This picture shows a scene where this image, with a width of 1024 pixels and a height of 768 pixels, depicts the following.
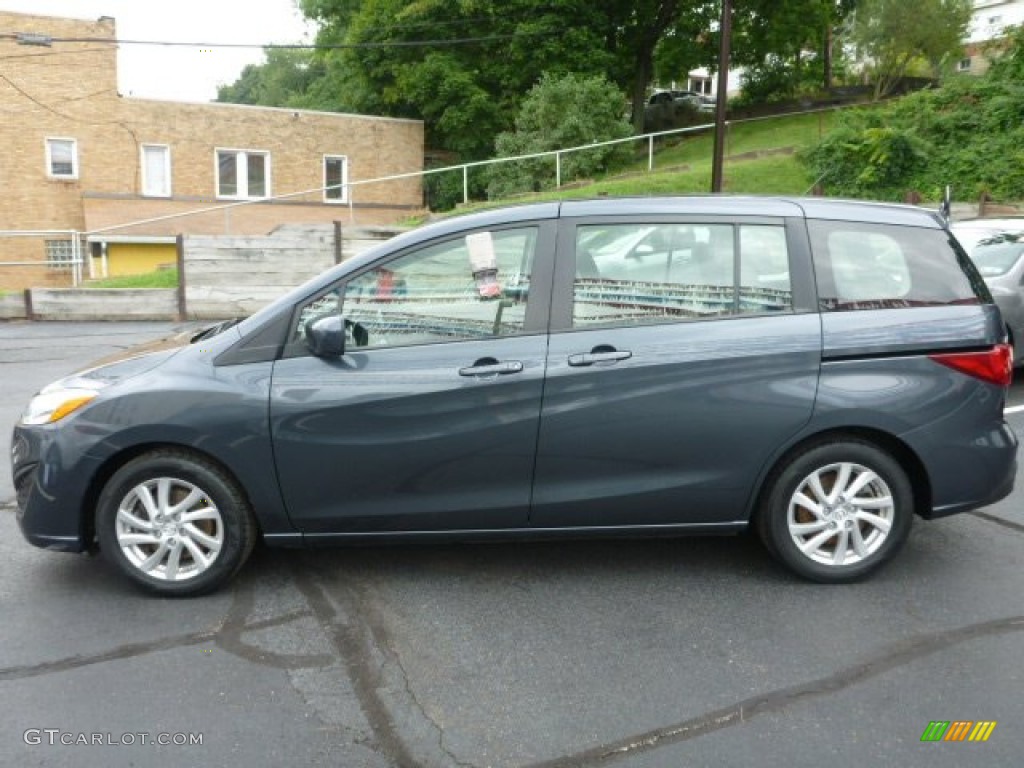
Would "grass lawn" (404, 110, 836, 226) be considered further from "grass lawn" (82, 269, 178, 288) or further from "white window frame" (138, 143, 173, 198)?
"white window frame" (138, 143, 173, 198)

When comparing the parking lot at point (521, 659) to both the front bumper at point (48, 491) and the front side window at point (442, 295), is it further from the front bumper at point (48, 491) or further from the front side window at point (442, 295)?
the front side window at point (442, 295)

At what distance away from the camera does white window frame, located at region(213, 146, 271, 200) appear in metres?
27.7

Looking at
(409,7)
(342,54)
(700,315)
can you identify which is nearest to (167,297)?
(700,315)

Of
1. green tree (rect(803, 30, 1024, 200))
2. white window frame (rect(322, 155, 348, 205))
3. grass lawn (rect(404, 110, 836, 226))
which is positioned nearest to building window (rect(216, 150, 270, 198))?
white window frame (rect(322, 155, 348, 205))

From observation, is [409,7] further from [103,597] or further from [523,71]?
[103,597]

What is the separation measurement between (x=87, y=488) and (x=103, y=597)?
20.4 inches

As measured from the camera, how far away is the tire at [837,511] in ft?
13.3

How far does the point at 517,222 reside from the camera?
13.4 feet

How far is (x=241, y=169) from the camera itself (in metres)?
28.2

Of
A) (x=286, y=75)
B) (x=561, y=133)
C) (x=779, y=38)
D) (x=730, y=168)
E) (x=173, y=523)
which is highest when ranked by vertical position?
(x=286, y=75)

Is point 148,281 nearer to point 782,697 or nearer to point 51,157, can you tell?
point 51,157

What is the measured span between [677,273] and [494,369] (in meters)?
0.96

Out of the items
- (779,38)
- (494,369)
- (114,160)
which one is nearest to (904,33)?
(779,38)

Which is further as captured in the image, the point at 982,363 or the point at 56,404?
the point at 982,363
